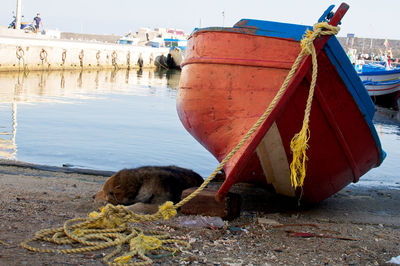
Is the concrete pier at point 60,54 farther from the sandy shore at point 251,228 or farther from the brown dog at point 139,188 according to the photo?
the brown dog at point 139,188

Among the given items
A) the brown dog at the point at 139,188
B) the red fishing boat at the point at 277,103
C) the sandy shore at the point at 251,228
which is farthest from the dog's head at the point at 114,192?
the red fishing boat at the point at 277,103

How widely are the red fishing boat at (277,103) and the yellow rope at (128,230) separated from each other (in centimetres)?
8

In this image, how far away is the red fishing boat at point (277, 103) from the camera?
4418 millimetres

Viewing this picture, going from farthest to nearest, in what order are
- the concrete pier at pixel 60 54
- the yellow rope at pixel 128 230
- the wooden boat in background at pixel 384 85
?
the wooden boat in background at pixel 384 85 < the concrete pier at pixel 60 54 < the yellow rope at pixel 128 230

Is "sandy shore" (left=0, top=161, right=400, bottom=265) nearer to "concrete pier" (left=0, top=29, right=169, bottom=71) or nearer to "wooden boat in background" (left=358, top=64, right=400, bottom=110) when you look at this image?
"concrete pier" (left=0, top=29, right=169, bottom=71)

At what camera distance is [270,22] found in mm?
4535

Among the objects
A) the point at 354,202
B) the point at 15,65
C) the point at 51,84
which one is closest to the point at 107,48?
the point at 15,65

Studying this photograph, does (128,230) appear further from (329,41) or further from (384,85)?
(384,85)

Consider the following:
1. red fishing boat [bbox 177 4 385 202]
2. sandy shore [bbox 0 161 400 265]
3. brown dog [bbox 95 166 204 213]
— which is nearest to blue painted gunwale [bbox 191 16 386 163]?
red fishing boat [bbox 177 4 385 202]

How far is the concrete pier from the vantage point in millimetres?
24344

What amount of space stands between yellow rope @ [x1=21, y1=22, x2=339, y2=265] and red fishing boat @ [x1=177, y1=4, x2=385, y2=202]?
0.26 feet

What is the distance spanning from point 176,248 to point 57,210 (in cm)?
143

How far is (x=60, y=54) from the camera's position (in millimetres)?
30406

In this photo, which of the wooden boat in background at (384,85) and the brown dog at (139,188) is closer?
the brown dog at (139,188)
